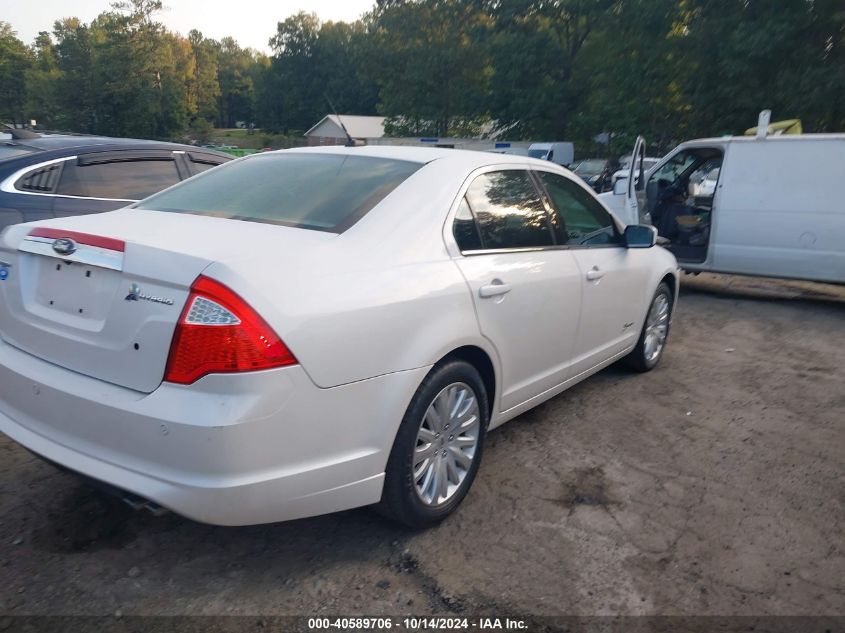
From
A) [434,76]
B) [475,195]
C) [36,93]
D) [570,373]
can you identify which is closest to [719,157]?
[570,373]

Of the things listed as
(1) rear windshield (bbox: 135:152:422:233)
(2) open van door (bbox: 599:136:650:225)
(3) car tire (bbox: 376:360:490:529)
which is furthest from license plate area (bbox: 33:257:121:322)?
(2) open van door (bbox: 599:136:650:225)

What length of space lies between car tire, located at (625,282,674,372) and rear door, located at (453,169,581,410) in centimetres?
136

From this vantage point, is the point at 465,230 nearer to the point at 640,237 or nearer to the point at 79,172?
the point at 640,237

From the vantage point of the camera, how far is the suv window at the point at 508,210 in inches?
136

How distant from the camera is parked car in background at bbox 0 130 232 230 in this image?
5203 mm

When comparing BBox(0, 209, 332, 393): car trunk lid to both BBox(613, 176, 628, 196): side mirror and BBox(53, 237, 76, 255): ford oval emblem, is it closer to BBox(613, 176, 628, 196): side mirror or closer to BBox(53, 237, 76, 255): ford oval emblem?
BBox(53, 237, 76, 255): ford oval emblem

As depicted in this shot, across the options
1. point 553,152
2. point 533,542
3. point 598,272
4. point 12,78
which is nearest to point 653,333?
point 598,272

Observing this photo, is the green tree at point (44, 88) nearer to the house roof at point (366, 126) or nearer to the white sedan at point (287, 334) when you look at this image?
the house roof at point (366, 126)

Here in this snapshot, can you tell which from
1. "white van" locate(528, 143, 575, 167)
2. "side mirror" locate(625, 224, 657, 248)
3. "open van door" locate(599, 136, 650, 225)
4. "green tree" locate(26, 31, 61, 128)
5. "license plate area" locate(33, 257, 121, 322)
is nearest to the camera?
"license plate area" locate(33, 257, 121, 322)

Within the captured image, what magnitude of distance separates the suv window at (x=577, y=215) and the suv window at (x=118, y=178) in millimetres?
3596

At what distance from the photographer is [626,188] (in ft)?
26.1

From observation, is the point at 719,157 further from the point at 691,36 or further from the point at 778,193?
the point at 691,36

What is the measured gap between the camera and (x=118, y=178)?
232 inches

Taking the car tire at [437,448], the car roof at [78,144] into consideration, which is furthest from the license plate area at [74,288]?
the car roof at [78,144]
